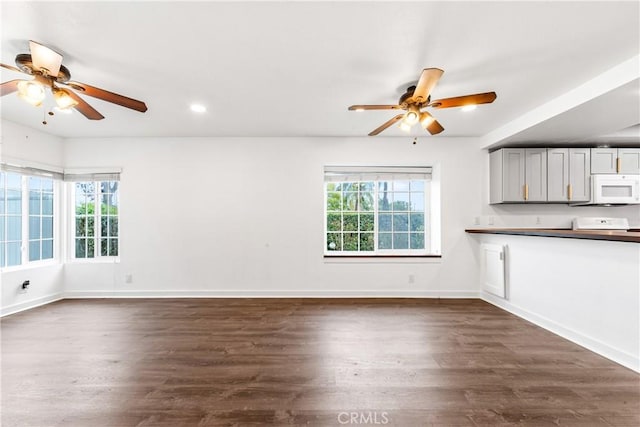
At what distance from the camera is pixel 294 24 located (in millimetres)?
1677

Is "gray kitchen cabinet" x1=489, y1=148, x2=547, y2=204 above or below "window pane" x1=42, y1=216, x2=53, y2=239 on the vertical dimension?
above

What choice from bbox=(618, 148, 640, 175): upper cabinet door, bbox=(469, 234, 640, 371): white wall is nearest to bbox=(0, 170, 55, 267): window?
bbox=(469, 234, 640, 371): white wall

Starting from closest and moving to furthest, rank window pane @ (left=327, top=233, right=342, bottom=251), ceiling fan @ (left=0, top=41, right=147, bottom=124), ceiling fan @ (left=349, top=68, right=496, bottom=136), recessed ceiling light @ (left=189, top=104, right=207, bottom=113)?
ceiling fan @ (left=0, top=41, right=147, bottom=124)
ceiling fan @ (left=349, top=68, right=496, bottom=136)
recessed ceiling light @ (left=189, top=104, right=207, bottom=113)
window pane @ (left=327, top=233, right=342, bottom=251)

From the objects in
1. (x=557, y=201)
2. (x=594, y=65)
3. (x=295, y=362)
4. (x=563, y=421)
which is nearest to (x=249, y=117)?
(x=295, y=362)

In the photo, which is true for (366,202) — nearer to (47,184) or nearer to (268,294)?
(268,294)

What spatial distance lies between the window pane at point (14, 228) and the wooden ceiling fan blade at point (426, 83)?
16.4 ft

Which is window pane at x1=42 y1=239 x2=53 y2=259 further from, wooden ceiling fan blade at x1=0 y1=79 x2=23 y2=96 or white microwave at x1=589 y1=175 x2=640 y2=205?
white microwave at x1=589 y1=175 x2=640 y2=205

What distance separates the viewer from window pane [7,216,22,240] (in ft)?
Answer: 11.3

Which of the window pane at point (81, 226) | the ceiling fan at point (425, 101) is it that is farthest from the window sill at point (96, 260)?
the ceiling fan at point (425, 101)

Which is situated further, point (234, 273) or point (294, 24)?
point (234, 273)

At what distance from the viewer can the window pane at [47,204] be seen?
3.86 m

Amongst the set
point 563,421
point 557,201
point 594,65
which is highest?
point 594,65

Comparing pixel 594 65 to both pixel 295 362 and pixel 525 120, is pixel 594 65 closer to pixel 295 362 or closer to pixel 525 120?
pixel 525 120

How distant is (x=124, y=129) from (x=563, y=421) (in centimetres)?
516
